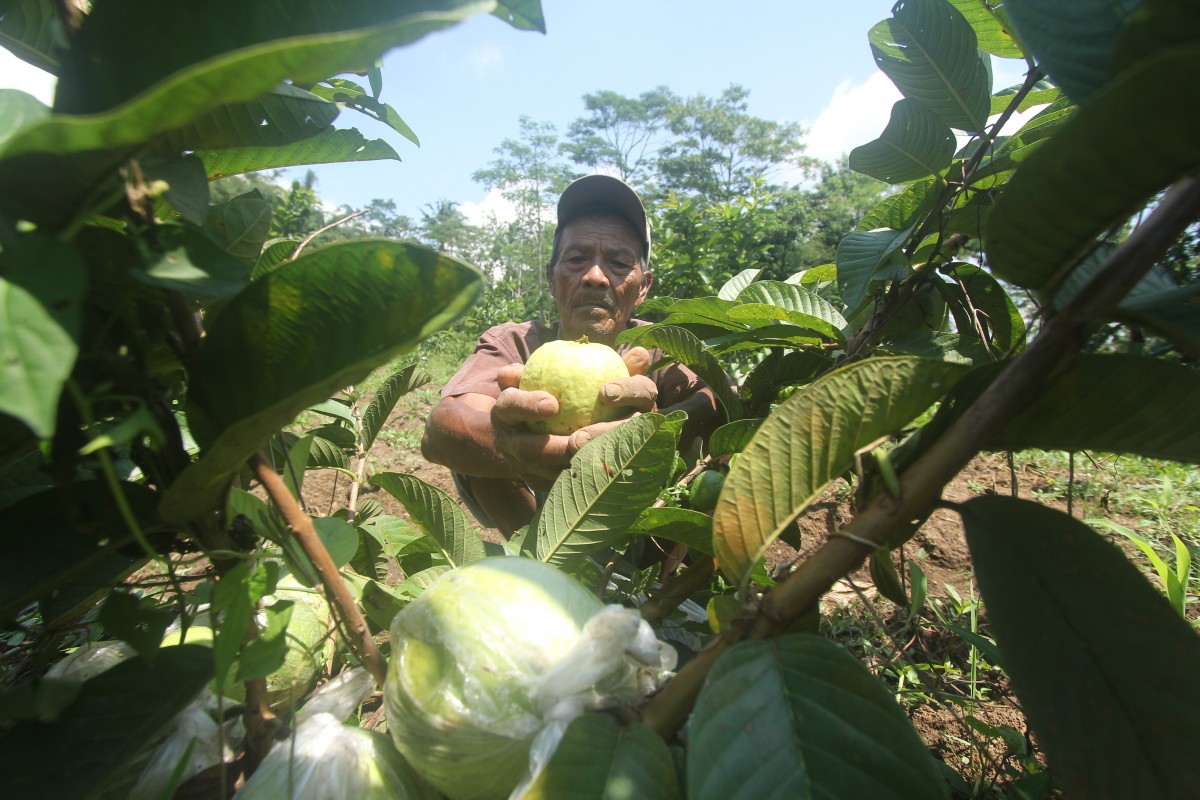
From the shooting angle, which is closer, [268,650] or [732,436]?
[268,650]

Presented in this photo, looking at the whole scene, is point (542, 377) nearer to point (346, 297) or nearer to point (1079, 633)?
point (346, 297)

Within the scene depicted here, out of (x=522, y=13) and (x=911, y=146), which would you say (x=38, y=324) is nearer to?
(x=522, y=13)

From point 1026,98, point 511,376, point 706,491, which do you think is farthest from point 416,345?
point 1026,98

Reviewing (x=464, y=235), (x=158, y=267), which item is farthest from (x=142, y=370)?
(x=464, y=235)

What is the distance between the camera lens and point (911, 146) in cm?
116

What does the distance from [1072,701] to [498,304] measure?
1565 centimetres

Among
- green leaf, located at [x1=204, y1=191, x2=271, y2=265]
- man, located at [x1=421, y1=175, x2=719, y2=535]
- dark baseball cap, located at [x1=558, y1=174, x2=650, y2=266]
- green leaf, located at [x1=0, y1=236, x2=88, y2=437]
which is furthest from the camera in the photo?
dark baseball cap, located at [x1=558, y1=174, x2=650, y2=266]

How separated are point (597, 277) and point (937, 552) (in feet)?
6.79

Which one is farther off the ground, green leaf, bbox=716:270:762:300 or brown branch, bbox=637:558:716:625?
green leaf, bbox=716:270:762:300

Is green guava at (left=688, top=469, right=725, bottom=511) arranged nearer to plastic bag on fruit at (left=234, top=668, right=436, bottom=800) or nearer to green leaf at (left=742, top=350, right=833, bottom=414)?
→ green leaf at (left=742, top=350, right=833, bottom=414)

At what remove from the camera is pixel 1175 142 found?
1.38 ft

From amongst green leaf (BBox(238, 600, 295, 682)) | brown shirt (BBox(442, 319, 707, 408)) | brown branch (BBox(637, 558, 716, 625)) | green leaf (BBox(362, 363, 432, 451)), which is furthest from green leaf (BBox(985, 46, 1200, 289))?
green leaf (BBox(362, 363, 432, 451))

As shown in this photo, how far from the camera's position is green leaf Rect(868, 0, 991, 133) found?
105 cm

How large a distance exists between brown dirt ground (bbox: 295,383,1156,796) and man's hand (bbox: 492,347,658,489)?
0.34 meters
